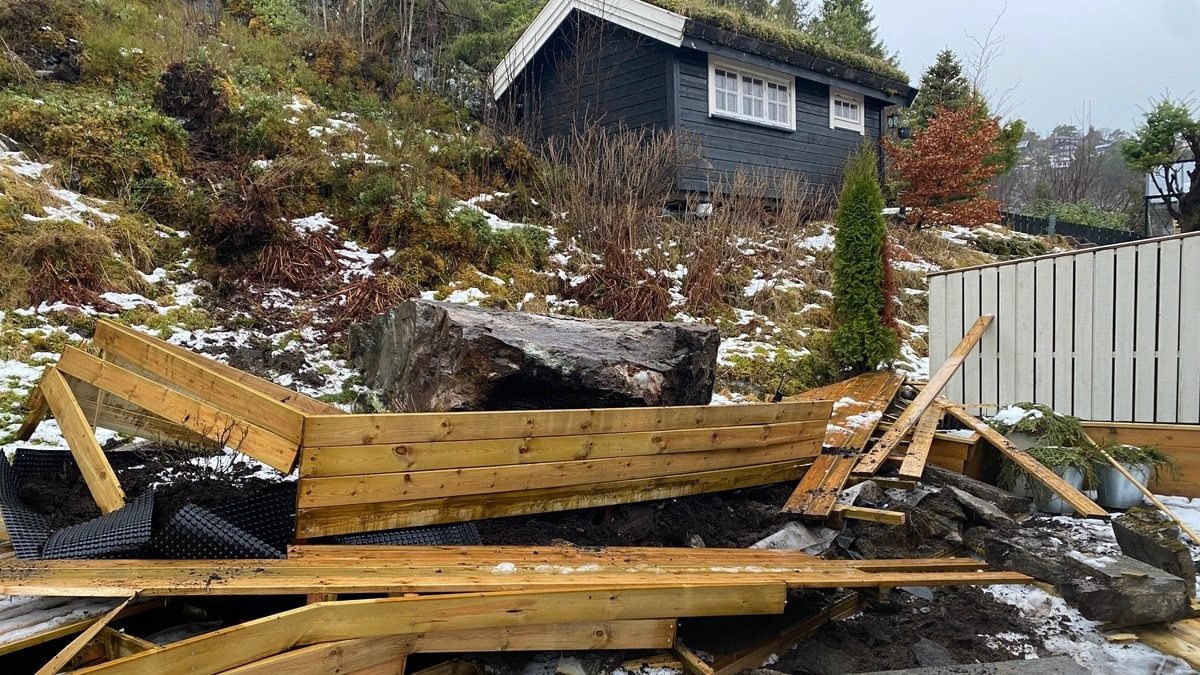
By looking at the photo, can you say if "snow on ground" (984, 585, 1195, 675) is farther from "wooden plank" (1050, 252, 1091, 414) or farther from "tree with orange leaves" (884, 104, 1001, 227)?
"tree with orange leaves" (884, 104, 1001, 227)

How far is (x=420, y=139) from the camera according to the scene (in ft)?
31.5

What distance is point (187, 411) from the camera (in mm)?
2920

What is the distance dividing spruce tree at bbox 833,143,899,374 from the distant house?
11.6ft

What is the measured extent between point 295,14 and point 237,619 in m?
12.5

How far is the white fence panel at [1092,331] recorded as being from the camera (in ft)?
15.0

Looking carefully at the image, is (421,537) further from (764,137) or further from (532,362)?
(764,137)

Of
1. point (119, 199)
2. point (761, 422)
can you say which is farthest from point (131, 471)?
point (119, 199)

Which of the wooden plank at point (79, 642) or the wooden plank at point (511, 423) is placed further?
the wooden plank at point (511, 423)

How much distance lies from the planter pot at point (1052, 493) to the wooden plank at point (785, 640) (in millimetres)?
2010

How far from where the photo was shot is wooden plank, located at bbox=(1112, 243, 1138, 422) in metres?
4.79

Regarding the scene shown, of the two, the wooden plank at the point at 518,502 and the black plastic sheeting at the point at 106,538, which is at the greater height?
the black plastic sheeting at the point at 106,538

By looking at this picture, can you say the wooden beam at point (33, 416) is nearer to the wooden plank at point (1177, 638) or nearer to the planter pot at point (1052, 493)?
the wooden plank at point (1177, 638)

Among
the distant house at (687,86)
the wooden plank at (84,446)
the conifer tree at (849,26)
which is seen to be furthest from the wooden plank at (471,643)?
the conifer tree at (849,26)

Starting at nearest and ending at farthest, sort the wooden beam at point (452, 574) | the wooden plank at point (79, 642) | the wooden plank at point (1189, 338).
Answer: the wooden plank at point (79, 642)
the wooden beam at point (452, 574)
the wooden plank at point (1189, 338)
